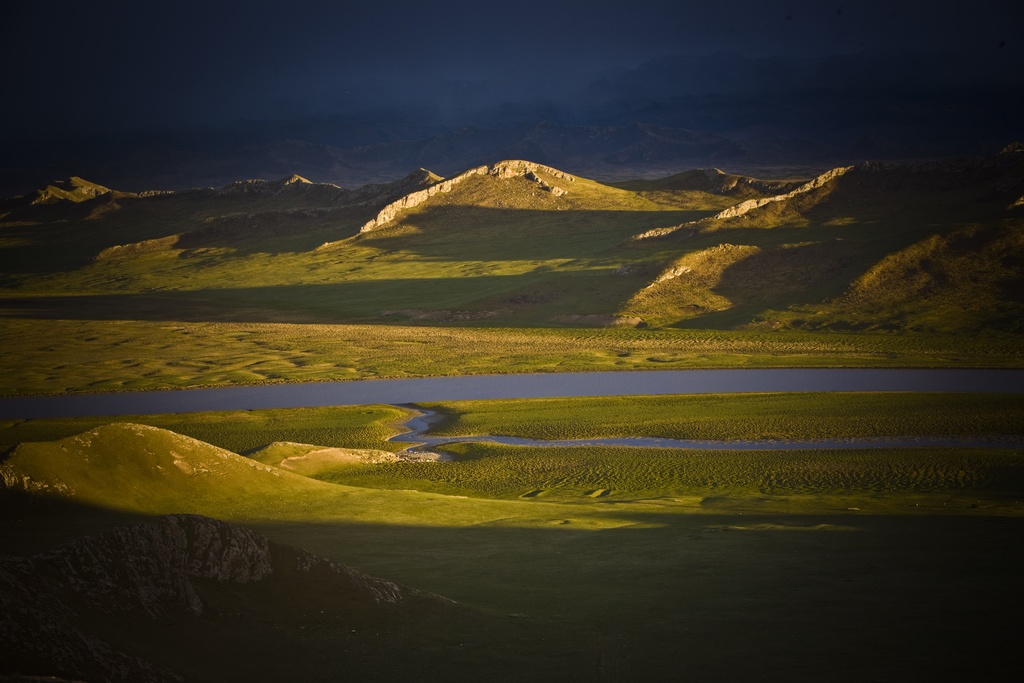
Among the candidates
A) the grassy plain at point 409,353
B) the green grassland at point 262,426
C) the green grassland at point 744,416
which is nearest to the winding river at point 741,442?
the green grassland at point 744,416

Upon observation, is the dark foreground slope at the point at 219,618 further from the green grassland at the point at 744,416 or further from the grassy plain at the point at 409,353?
the grassy plain at the point at 409,353

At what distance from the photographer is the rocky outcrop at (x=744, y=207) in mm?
158500

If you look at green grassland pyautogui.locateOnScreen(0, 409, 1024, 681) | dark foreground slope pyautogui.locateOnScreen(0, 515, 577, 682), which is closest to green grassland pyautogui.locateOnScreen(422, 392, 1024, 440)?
green grassland pyautogui.locateOnScreen(0, 409, 1024, 681)

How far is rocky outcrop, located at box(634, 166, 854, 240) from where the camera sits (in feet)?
520

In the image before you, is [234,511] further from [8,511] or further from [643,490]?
[643,490]

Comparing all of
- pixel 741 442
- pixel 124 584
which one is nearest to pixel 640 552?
pixel 124 584

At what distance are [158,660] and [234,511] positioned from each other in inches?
621

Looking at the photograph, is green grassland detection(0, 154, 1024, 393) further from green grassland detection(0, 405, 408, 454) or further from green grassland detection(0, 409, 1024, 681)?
green grassland detection(0, 409, 1024, 681)

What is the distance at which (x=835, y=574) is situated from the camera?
1033 inches

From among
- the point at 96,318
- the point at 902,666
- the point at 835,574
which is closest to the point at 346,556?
the point at 835,574

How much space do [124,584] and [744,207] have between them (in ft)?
512

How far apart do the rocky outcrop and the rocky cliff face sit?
138976 millimetres

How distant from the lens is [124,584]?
1944cm

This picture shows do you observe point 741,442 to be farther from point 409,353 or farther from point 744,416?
point 409,353
